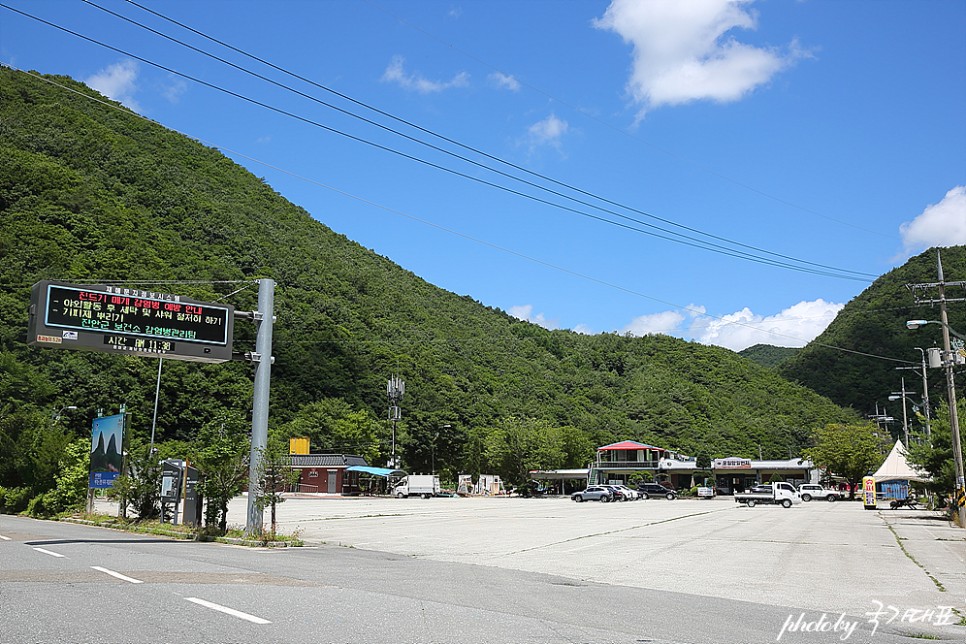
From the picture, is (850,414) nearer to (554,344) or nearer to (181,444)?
(554,344)

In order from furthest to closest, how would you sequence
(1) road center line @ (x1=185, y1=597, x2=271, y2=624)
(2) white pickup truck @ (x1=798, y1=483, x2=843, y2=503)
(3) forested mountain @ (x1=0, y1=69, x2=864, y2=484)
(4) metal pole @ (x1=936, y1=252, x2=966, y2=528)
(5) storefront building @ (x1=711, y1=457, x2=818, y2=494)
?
1. (5) storefront building @ (x1=711, y1=457, x2=818, y2=494)
2. (3) forested mountain @ (x1=0, y1=69, x2=864, y2=484)
3. (2) white pickup truck @ (x1=798, y1=483, x2=843, y2=503)
4. (4) metal pole @ (x1=936, y1=252, x2=966, y2=528)
5. (1) road center line @ (x1=185, y1=597, x2=271, y2=624)

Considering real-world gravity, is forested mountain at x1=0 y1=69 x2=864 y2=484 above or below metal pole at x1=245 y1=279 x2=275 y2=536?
above

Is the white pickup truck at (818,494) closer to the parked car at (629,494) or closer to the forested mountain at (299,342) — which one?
the parked car at (629,494)

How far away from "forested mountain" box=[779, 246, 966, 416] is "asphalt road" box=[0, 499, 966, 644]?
191ft

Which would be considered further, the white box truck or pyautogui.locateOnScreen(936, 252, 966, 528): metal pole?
the white box truck

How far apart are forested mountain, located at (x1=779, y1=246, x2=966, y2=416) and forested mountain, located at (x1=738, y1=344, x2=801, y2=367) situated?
67.8 meters

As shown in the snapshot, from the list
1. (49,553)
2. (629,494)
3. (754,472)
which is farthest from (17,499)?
(754,472)

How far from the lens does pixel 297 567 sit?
14.8 m

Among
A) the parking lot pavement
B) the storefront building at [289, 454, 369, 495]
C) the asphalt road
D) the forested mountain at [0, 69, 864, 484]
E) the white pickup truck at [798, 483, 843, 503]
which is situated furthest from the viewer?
the forested mountain at [0, 69, 864, 484]

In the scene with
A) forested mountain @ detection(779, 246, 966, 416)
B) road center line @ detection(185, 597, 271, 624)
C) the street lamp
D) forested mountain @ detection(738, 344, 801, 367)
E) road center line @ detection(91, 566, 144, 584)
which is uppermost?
forested mountain @ detection(738, 344, 801, 367)

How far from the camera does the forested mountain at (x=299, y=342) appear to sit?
3273 inches

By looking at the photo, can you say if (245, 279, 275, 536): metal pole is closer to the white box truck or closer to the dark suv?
the dark suv

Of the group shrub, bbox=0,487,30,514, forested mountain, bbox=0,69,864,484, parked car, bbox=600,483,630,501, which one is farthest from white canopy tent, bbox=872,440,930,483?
forested mountain, bbox=0,69,864,484

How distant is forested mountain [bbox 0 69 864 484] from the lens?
83125 mm
